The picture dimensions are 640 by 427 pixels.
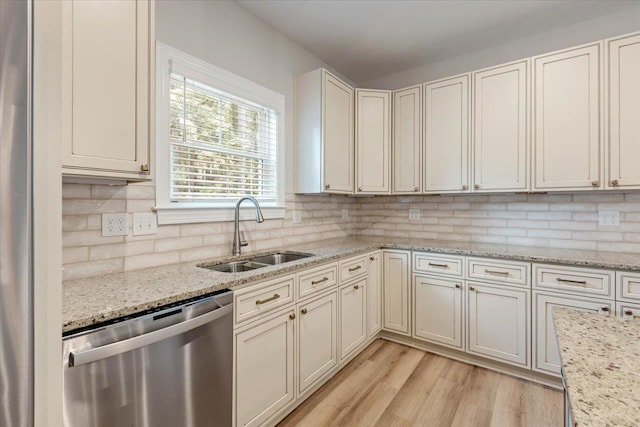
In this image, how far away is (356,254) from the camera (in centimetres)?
258

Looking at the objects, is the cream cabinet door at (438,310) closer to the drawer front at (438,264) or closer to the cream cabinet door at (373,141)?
the drawer front at (438,264)

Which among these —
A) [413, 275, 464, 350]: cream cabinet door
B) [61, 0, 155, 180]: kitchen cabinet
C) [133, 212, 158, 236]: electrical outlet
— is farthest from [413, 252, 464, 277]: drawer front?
[61, 0, 155, 180]: kitchen cabinet

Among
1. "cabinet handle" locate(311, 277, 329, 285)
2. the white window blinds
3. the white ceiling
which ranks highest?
the white ceiling

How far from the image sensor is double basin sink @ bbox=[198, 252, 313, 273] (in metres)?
2.05

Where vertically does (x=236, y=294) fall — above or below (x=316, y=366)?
above

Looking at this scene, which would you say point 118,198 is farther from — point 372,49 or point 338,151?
point 372,49

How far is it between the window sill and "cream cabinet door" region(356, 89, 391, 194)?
3.68ft

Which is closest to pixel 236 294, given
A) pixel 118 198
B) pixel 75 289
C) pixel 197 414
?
pixel 197 414

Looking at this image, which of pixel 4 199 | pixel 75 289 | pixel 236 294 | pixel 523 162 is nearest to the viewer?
pixel 4 199

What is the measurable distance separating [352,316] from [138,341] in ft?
5.71

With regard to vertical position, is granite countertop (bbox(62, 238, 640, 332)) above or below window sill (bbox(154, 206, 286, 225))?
below

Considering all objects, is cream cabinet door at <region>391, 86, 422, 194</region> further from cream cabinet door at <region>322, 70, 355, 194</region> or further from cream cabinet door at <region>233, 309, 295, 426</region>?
cream cabinet door at <region>233, 309, 295, 426</region>

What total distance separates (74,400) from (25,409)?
386 mm

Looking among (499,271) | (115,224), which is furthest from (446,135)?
(115,224)
